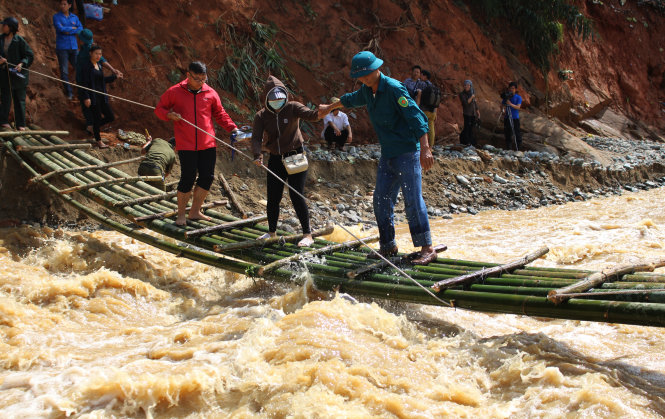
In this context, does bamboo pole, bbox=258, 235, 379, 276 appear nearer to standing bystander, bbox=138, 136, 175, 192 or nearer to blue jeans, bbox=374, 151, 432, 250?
blue jeans, bbox=374, 151, 432, 250

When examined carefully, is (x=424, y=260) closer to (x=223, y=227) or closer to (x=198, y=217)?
(x=223, y=227)

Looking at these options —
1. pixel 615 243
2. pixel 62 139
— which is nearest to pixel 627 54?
pixel 615 243

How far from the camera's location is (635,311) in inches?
133

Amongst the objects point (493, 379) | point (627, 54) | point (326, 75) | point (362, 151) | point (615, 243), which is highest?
point (627, 54)

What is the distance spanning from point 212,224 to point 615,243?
4.66 metres

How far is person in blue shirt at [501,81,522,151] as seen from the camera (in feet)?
39.4

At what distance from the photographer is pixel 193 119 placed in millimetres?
5332

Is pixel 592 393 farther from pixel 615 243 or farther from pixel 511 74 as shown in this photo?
pixel 511 74

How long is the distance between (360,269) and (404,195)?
67cm

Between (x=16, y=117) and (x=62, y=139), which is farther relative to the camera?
(x=62, y=139)

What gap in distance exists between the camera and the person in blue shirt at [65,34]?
845 cm

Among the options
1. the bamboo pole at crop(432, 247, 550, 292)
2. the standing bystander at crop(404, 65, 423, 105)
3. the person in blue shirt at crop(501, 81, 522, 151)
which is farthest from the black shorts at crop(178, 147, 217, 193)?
the person in blue shirt at crop(501, 81, 522, 151)

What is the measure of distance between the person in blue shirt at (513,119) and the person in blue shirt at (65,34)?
8078mm

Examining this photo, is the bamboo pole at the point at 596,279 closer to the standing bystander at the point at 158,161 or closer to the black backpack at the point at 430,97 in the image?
the standing bystander at the point at 158,161
